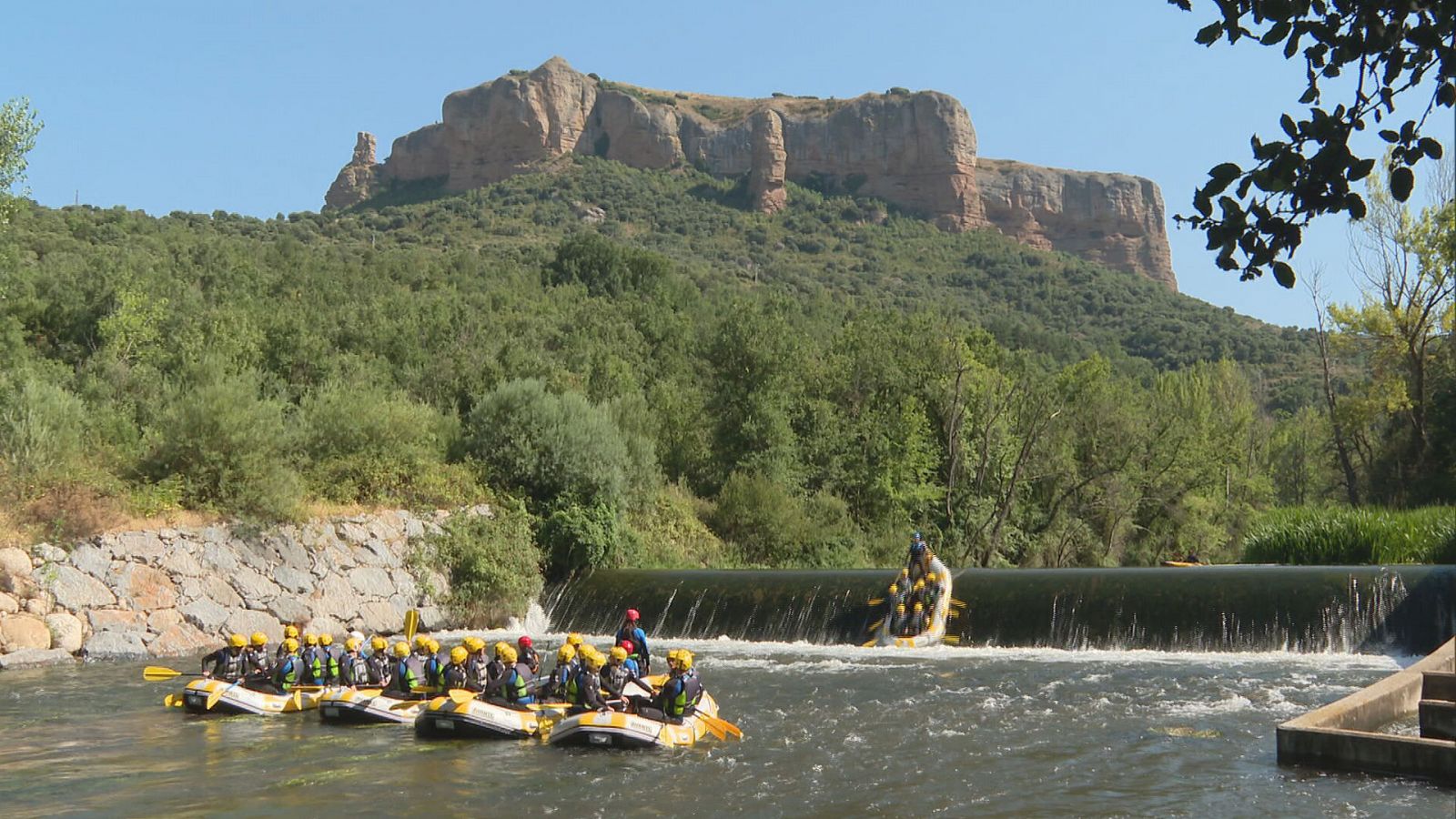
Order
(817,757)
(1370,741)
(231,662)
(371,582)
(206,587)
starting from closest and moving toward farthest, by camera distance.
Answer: (1370,741) → (817,757) → (231,662) → (206,587) → (371,582)

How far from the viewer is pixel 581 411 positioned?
3219 cm

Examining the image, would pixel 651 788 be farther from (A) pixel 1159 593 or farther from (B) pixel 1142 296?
(B) pixel 1142 296

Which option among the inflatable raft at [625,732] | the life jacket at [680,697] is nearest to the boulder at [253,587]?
the inflatable raft at [625,732]

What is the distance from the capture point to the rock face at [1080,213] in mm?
136875

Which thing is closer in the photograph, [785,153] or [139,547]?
[139,547]

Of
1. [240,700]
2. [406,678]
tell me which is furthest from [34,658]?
[406,678]

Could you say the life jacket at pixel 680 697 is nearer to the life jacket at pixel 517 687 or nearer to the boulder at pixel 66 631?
the life jacket at pixel 517 687

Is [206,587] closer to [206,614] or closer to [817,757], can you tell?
[206,614]

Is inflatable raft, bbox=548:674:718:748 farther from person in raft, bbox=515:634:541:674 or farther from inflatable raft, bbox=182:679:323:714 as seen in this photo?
inflatable raft, bbox=182:679:323:714

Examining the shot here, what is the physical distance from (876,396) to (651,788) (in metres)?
31.9

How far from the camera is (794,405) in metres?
40.8

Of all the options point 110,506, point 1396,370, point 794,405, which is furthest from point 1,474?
point 1396,370

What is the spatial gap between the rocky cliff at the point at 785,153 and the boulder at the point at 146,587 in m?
94.8

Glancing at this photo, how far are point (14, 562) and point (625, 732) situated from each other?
13370 mm
